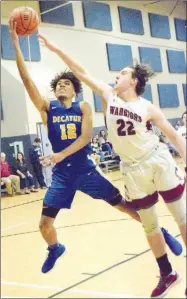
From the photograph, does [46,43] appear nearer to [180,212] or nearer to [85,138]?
[85,138]

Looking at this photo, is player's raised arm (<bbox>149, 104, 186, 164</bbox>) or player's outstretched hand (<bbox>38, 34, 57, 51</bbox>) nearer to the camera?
player's raised arm (<bbox>149, 104, 186, 164</bbox>)

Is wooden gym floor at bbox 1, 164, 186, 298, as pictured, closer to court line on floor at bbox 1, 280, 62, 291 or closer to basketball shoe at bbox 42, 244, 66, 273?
court line on floor at bbox 1, 280, 62, 291

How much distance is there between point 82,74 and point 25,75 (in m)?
0.29

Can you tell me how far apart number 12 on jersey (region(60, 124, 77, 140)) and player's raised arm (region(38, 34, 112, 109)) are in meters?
0.30

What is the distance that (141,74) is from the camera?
82.5 inches

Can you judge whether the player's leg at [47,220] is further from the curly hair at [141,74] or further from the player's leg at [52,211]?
the curly hair at [141,74]

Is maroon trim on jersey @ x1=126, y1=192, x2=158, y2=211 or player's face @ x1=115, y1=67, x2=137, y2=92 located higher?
player's face @ x1=115, y1=67, x2=137, y2=92

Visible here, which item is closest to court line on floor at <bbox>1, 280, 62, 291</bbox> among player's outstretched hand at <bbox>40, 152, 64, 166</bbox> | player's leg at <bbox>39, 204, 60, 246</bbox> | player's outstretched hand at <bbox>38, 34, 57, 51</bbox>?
player's leg at <bbox>39, 204, 60, 246</bbox>

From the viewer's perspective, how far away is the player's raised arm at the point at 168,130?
1.88 meters

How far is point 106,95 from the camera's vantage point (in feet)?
6.84

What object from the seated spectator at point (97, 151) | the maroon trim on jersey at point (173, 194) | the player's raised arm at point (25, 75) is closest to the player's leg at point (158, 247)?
the maroon trim on jersey at point (173, 194)

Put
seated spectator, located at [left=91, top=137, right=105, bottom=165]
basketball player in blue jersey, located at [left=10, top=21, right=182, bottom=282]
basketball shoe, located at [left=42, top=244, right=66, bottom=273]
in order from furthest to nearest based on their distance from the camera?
seated spectator, located at [left=91, top=137, right=105, bottom=165], basketball shoe, located at [left=42, top=244, right=66, bottom=273], basketball player in blue jersey, located at [left=10, top=21, right=182, bottom=282]

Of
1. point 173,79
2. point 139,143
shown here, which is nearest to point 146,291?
point 139,143

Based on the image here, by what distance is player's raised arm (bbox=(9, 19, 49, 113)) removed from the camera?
6.82 ft
